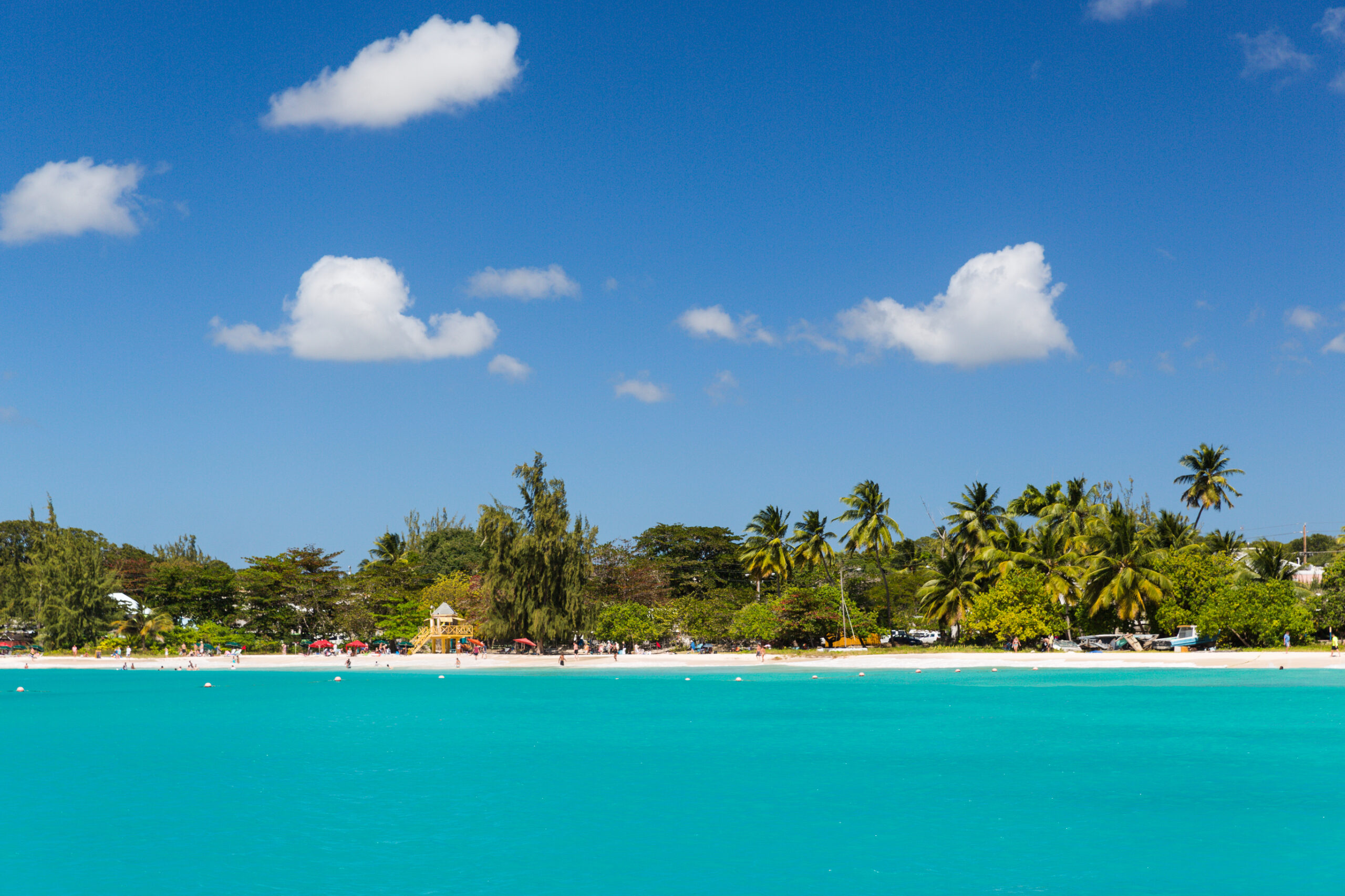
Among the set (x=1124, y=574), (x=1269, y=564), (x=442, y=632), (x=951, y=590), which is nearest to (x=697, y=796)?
(x=1124, y=574)

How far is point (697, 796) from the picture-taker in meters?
27.0

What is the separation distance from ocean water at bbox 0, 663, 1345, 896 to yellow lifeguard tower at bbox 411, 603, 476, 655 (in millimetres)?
38025

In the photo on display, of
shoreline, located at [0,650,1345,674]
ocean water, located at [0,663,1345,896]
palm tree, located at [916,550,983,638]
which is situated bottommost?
shoreline, located at [0,650,1345,674]

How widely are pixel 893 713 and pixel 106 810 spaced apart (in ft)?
95.7

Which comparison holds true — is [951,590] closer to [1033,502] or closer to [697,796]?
[1033,502]

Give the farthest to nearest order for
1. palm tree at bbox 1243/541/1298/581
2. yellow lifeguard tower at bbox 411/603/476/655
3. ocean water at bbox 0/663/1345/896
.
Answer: yellow lifeguard tower at bbox 411/603/476/655 → palm tree at bbox 1243/541/1298/581 → ocean water at bbox 0/663/1345/896

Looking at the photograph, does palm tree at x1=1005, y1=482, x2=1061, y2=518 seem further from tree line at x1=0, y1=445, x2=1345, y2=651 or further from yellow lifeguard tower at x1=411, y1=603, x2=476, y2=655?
yellow lifeguard tower at x1=411, y1=603, x2=476, y2=655

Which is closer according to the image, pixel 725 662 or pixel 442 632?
pixel 725 662

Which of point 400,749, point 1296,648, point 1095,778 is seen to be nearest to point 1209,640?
point 1296,648

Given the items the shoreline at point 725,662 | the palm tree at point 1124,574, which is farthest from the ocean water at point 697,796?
the palm tree at point 1124,574

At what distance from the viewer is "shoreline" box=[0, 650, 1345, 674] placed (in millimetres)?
63094

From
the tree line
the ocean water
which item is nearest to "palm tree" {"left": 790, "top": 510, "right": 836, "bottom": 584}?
the tree line

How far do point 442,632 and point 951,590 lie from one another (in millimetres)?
41396

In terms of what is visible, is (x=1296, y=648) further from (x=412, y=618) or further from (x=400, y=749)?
(x=412, y=618)
